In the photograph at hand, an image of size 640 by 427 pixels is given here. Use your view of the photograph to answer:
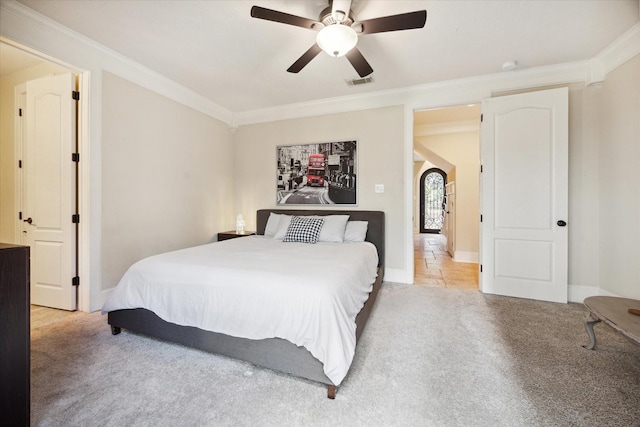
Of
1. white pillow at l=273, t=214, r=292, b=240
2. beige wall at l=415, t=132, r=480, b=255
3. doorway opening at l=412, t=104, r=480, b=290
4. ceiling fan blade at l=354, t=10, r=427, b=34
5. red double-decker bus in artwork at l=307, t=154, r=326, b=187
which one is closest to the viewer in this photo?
ceiling fan blade at l=354, t=10, r=427, b=34

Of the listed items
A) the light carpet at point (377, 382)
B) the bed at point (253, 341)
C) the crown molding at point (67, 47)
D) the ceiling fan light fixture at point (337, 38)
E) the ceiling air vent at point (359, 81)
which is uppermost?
the ceiling air vent at point (359, 81)

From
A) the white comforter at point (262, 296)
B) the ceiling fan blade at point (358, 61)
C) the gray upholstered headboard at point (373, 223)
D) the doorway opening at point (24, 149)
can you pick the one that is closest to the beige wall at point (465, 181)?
the gray upholstered headboard at point (373, 223)

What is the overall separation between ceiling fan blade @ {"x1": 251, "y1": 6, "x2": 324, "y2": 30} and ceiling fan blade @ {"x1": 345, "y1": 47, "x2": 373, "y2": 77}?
0.40 m

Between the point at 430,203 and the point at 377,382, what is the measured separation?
10048 millimetres

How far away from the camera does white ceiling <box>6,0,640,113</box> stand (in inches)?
82.7

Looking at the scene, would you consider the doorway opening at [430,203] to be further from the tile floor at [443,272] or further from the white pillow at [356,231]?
the white pillow at [356,231]

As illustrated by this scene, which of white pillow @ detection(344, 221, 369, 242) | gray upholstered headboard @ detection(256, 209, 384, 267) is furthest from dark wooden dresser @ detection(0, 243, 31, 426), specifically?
gray upholstered headboard @ detection(256, 209, 384, 267)

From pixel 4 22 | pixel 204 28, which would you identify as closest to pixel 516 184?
pixel 204 28

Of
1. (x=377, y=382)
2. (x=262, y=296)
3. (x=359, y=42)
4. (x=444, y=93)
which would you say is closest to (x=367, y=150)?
(x=444, y=93)

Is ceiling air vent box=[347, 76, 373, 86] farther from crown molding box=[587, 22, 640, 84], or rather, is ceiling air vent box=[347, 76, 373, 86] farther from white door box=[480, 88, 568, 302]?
crown molding box=[587, 22, 640, 84]

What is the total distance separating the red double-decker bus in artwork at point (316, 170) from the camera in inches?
163

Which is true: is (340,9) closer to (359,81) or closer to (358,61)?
(358,61)

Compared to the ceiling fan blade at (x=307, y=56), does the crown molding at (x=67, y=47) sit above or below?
above

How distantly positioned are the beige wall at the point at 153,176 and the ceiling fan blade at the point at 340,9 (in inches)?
99.6
